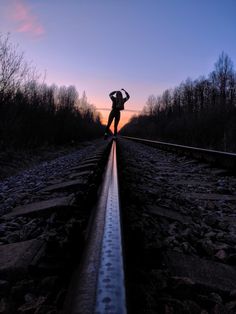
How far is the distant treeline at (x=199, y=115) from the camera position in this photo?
994 inches

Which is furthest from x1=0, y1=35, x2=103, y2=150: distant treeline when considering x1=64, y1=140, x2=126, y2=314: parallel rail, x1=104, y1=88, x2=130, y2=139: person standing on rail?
x1=64, y1=140, x2=126, y2=314: parallel rail

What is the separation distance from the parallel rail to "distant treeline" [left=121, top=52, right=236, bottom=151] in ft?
52.0

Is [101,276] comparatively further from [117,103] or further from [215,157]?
[117,103]

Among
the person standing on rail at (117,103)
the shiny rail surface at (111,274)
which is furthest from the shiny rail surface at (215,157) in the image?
the shiny rail surface at (111,274)

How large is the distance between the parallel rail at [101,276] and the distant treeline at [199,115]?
15.8 meters

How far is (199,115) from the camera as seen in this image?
108 ft

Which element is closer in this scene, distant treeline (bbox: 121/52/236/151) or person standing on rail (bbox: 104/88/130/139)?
person standing on rail (bbox: 104/88/130/139)

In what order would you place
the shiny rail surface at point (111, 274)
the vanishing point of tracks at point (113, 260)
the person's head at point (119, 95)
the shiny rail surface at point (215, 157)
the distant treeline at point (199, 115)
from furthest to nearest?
the distant treeline at point (199, 115) < the person's head at point (119, 95) < the shiny rail surface at point (215, 157) < the vanishing point of tracks at point (113, 260) < the shiny rail surface at point (111, 274)

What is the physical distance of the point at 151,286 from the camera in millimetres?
1201

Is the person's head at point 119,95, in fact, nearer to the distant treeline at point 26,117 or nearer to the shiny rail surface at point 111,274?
the distant treeline at point 26,117

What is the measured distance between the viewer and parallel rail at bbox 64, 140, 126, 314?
2.70 feet

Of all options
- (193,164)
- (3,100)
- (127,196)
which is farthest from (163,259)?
(3,100)

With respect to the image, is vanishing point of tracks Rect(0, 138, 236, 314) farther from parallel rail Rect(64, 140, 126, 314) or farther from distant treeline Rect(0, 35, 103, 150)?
distant treeline Rect(0, 35, 103, 150)

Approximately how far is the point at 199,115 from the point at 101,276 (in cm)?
3348
